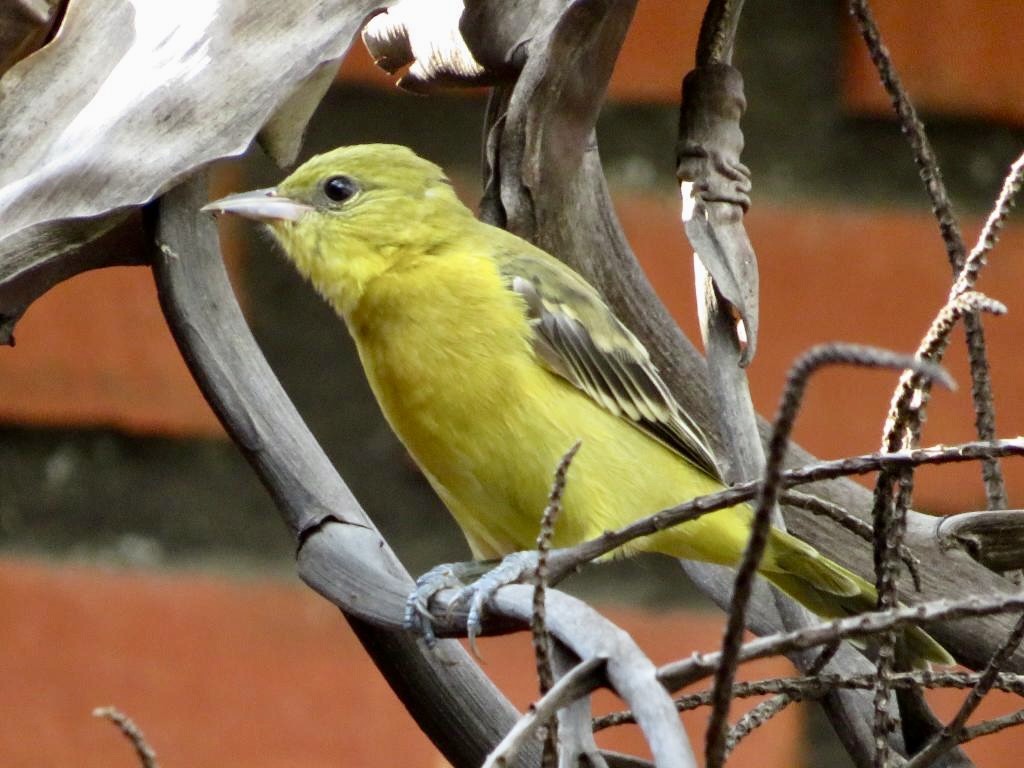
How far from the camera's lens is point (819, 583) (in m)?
1.10

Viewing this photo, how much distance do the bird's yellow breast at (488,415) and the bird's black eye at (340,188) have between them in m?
0.07

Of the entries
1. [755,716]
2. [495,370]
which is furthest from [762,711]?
[495,370]

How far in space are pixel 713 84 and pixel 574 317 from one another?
0.30m

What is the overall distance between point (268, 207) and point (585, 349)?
0.25 meters

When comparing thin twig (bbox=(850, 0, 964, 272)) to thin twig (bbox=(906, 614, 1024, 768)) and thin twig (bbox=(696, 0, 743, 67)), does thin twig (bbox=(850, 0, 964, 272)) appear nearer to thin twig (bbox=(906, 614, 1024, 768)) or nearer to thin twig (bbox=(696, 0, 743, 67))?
thin twig (bbox=(696, 0, 743, 67))

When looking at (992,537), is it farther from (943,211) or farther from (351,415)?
(351,415)

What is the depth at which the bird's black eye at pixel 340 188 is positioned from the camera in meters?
1.26

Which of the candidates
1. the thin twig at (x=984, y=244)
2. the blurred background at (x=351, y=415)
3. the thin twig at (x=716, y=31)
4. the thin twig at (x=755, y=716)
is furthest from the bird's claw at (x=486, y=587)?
the blurred background at (x=351, y=415)

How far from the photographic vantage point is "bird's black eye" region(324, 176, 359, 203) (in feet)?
4.13

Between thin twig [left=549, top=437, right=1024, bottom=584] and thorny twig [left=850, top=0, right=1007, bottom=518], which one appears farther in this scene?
thorny twig [left=850, top=0, right=1007, bottom=518]

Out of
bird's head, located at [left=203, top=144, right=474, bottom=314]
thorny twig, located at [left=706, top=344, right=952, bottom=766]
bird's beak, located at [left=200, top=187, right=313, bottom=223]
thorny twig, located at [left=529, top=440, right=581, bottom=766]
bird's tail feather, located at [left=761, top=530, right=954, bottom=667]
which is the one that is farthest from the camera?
bird's head, located at [left=203, top=144, right=474, bottom=314]

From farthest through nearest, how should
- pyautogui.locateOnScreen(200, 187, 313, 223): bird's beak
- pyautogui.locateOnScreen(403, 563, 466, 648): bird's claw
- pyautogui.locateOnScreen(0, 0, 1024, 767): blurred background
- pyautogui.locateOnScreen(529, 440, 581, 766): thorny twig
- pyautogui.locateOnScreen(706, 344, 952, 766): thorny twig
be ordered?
pyautogui.locateOnScreen(0, 0, 1024, 767): blurred background, pyautogui.locateOnScreen(200, 187, 313, 223): bird's beak, pyautogui.locateOnScreen(403, 563, 466, 648): bird's claw, pyautogui.locateOnScreen(529, 440, 581, 766): thorny twig, pyautogui.locateOnScreen(706, 344, 952, 766): thorny twig

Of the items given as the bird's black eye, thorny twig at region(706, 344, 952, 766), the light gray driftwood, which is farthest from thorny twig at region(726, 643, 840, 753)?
the bird's black eye

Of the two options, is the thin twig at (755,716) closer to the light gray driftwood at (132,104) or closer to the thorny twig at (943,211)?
the thorny twig at (943,211)
